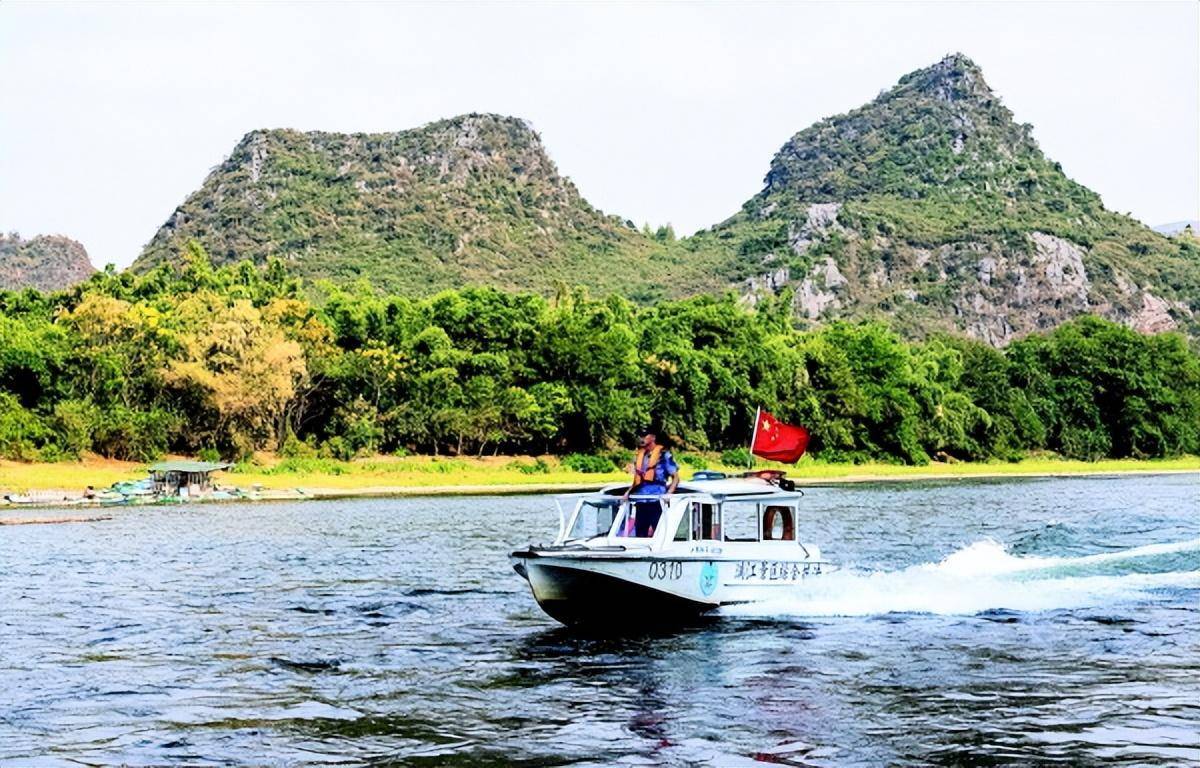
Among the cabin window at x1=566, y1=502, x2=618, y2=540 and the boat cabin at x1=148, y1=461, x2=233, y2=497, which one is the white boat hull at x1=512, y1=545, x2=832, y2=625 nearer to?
the cabin window at x1=566, y1=502, x2=618, y2=540

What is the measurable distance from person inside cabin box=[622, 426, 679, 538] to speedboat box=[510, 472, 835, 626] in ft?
0.14

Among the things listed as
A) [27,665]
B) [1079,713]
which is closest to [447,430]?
[27,665]

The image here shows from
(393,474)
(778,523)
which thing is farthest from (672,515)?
(393,474)

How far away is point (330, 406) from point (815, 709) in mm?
92511

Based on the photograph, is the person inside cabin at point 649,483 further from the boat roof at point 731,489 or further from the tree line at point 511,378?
the tree line at point 511,378

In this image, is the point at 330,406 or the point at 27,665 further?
the point at 330,406

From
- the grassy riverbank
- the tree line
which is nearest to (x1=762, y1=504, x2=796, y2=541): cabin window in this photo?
the grassy riverbank

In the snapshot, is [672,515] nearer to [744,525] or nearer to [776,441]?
[744,525]

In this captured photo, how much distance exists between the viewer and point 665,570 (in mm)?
28312

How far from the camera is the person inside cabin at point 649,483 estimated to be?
29047 mm

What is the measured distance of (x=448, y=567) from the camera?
42656 millimetres

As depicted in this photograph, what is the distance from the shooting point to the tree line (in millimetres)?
98188

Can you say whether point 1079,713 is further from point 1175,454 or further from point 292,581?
point 1175,454

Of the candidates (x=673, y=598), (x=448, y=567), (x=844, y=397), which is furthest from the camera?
(x=844, y=397)
